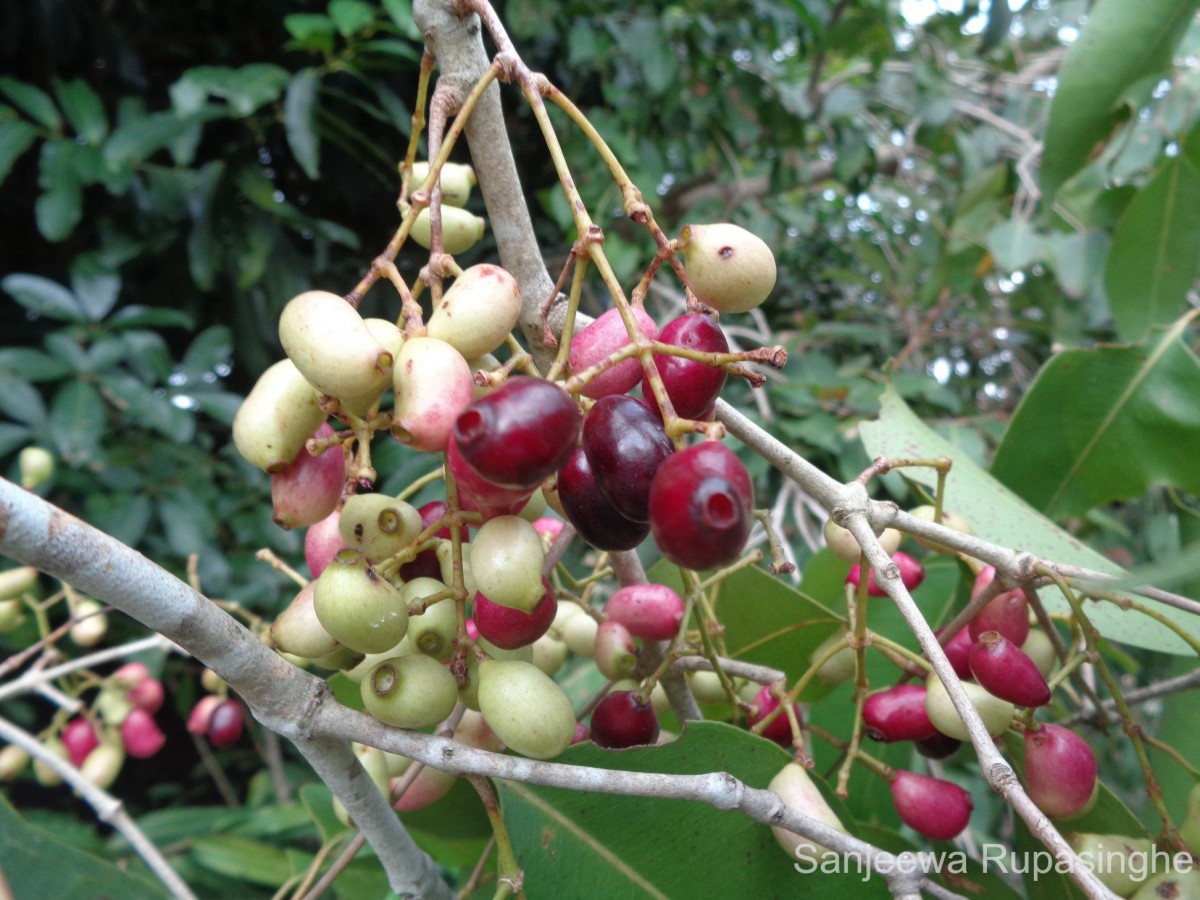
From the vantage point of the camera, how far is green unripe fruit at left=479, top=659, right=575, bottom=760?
44cm

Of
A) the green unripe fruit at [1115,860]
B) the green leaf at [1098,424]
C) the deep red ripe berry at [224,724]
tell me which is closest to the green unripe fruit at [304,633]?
the green unripe fruit at [1115,860]

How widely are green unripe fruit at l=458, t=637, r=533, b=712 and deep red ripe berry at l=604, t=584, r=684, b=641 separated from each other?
5.1 inches

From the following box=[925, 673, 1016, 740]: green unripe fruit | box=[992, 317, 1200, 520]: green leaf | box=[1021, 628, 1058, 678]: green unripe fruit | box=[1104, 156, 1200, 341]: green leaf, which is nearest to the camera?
box=[925, 673, 1016, 740]: green unripe fruit

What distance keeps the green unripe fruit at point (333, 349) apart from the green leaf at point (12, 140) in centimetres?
141

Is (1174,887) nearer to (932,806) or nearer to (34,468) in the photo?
(932,806)

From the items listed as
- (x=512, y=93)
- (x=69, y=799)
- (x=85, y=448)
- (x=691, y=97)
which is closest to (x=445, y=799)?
(x=85, y=448)

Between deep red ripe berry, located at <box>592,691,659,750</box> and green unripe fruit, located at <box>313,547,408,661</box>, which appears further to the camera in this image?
deep red ripe berry, located at <box>592,691,659,750</box>

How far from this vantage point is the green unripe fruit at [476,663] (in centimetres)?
49

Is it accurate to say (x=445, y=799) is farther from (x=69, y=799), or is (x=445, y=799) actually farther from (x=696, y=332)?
(x=69, y=799)

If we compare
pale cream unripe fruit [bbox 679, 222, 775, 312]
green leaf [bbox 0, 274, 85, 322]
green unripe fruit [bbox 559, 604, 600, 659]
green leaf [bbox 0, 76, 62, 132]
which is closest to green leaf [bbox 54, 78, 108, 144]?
green leaf [bbox 0, 76, 62, 132]

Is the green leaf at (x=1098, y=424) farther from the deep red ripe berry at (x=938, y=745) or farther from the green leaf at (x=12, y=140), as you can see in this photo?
the green leaf at (x=12, y=140)

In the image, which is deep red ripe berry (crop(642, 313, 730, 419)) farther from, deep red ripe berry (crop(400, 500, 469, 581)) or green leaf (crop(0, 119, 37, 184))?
green leaf (crop(0, 119, 37, 184))

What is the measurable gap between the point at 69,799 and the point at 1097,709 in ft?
7.20

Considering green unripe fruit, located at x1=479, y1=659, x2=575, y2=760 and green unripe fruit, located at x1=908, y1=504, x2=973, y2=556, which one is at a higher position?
green unripe fruit, located at x1=479, y1=659, x2=575, y2=760
